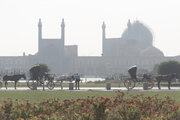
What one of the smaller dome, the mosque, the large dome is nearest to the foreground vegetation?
the mosque

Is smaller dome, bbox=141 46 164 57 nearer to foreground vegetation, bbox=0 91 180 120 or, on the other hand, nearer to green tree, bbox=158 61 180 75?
green tree, bbox=158 61 180 75

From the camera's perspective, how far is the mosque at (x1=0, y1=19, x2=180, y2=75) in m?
173

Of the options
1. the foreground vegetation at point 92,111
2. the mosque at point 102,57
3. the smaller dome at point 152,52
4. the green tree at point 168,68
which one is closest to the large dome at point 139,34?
the mosque at point 102,57

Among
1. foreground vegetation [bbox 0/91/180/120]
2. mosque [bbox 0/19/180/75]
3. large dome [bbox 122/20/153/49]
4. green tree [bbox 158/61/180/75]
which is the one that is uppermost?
large dome [bbox 122/20/153/49]

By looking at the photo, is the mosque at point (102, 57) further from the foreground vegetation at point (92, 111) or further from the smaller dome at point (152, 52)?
the foreground vegetation at point (92, 111)

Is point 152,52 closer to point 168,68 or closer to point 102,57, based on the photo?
point 102,57

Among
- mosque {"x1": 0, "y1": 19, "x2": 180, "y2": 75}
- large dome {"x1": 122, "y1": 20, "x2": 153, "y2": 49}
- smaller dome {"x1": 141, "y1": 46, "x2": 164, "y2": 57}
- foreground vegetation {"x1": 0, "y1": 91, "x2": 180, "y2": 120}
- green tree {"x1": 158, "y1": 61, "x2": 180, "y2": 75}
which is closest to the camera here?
foreground vegetation {"x1": 0, "y1": 91, "x2": 180, "y2": 120}

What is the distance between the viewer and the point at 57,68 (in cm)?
18100

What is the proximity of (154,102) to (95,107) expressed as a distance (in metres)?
3.76

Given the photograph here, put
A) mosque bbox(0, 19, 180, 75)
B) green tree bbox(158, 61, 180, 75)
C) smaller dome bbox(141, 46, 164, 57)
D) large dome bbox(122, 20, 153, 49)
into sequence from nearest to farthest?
1. green tree bbox(158, 61, 180, 75)
2. mosque bbox(0, 19, 180, 75)
3. smaller dome bbox(141, 46, 164, 57)
4. large dome bbox(122, 20, 153, 49)

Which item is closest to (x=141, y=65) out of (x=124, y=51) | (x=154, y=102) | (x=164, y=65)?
(x=124, y=51)

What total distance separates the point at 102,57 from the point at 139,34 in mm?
18662

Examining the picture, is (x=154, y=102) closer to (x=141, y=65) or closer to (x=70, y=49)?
(x=141, y=65)

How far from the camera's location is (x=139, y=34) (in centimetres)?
18362
